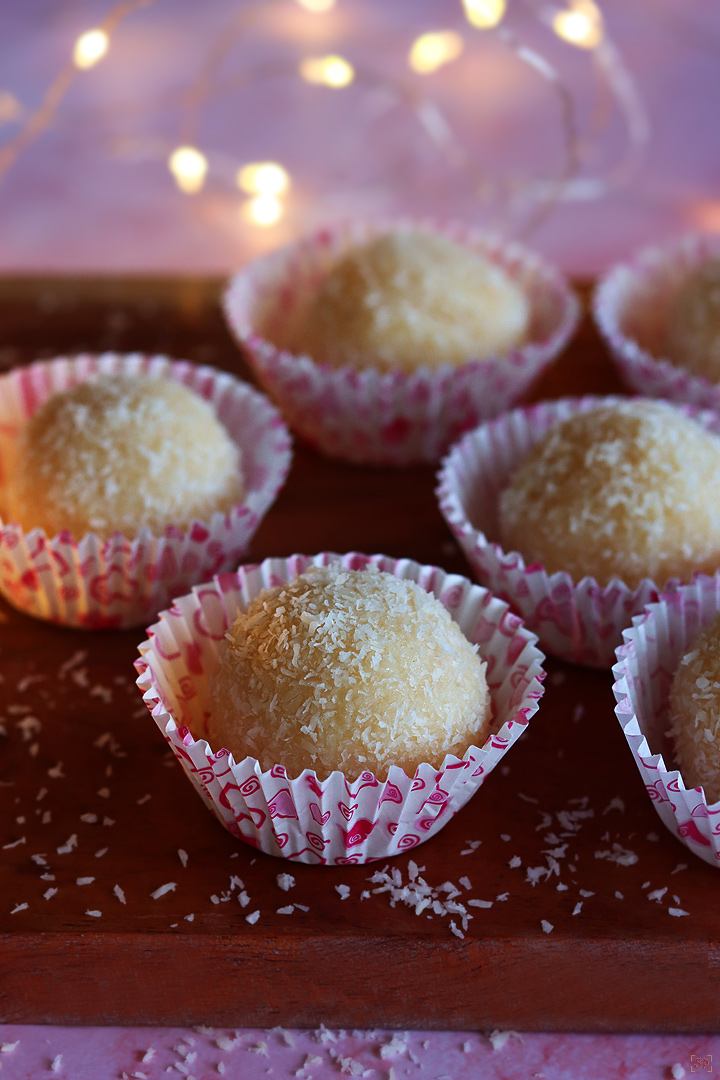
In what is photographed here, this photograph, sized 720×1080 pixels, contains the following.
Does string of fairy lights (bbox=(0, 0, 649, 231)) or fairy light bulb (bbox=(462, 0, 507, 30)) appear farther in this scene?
string of fairy lights (bbox=(0, 0, 649, 231))

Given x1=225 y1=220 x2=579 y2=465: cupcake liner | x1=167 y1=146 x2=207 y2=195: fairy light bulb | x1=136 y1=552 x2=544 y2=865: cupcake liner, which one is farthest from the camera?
x1=167 y1=146 x2=207 y2=195: fairy light bulb

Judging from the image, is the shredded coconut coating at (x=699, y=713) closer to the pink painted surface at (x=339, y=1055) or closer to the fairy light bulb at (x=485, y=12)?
the pink painted surface at (x=339, y=1055)

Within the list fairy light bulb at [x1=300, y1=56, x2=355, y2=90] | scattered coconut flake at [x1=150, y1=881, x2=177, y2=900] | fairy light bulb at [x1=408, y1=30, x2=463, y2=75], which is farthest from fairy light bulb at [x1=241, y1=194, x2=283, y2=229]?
scattered coconut flake at [x1=150, y1=881, x2=177, y2=900]

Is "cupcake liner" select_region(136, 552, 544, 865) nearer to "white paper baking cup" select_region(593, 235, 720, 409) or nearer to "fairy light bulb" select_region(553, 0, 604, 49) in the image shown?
"white paper baking cup" select_region(593, 235, 720, 409)

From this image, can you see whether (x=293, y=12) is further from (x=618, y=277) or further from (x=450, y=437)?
(x=450, y=437)

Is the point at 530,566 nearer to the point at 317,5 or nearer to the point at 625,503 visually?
the point at 625,503
